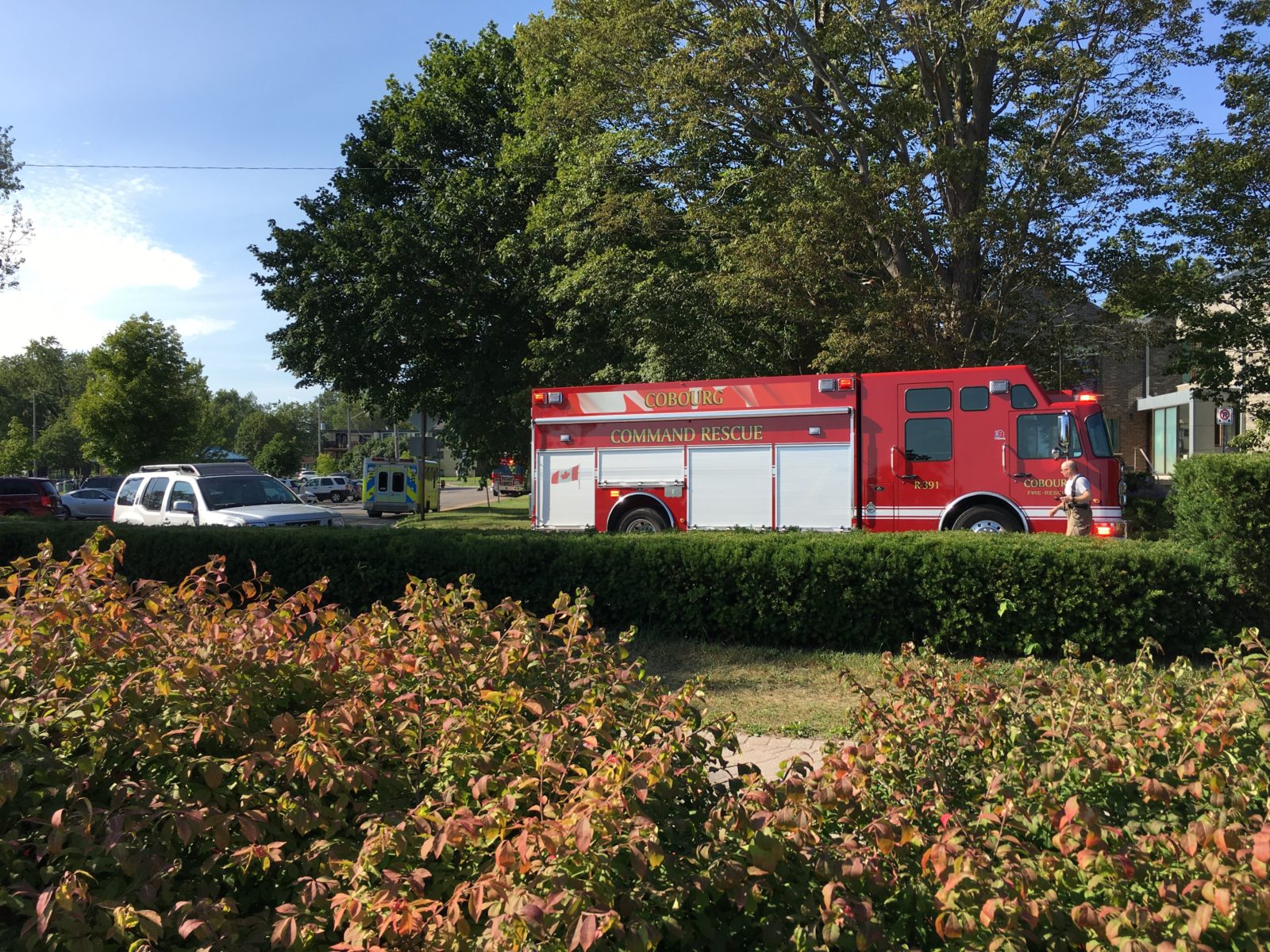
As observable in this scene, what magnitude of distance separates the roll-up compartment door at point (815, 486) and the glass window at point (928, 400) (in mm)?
1064

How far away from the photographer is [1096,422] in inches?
499

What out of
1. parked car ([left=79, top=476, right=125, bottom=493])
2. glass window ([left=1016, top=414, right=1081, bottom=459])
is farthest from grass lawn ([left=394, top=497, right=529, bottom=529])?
glass window ([left=1016, top=414, right=1081, bottom=459])

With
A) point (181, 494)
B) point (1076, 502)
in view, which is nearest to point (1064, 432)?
point (1076, 502)

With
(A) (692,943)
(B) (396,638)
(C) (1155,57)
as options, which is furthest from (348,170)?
(A) (692,943)

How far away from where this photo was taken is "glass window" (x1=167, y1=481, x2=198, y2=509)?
13977 millimetres

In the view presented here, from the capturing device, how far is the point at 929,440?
43.2 ft

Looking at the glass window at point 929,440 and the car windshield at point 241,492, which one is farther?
the car windshield at point 241,492

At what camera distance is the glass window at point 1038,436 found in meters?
12.6

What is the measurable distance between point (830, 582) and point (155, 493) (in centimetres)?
1139

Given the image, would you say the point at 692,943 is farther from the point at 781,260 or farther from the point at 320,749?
the point at 781,260

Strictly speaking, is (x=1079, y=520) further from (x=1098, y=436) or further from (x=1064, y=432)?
(x=1098, y=436)

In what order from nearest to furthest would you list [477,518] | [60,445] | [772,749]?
[772,749] < [477,518] < [60,445]

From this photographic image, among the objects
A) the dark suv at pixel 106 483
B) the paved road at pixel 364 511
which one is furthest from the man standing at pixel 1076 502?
the dark suv at pixel 106 483

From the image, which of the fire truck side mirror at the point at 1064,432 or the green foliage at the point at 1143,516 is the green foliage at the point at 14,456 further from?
the green foliage at the point at 1143,516
